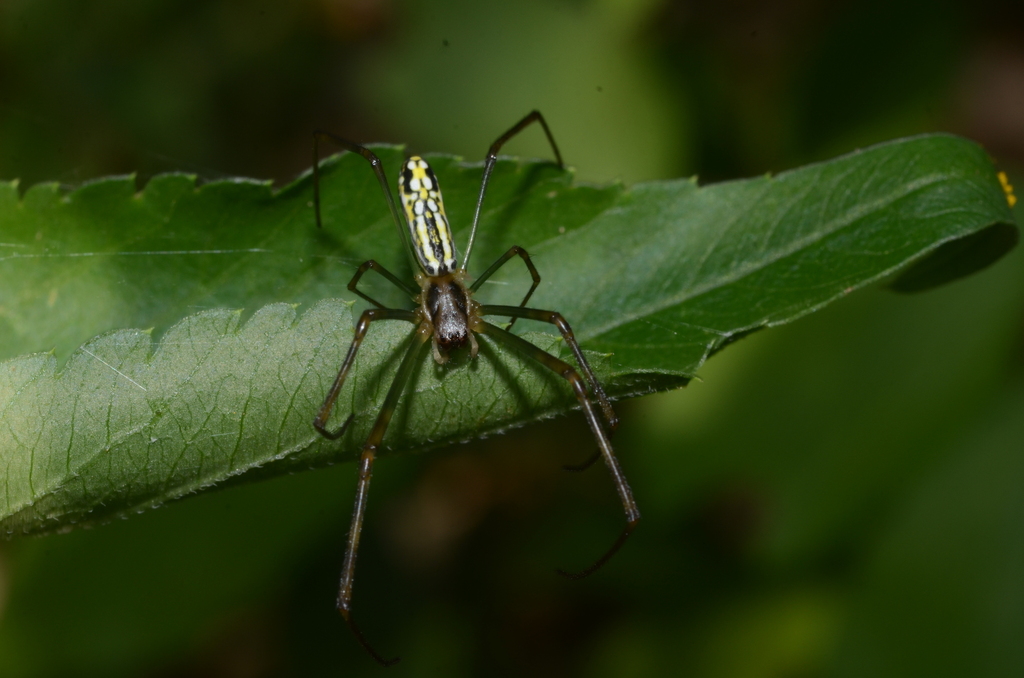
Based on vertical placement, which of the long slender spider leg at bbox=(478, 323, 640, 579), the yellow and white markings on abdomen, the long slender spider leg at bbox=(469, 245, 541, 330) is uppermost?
the yellow and white markings on abdomen

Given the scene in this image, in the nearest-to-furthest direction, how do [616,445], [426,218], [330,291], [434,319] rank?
1. [330,291]
2. [434,319]
3. [426,218]
4. [616,445]

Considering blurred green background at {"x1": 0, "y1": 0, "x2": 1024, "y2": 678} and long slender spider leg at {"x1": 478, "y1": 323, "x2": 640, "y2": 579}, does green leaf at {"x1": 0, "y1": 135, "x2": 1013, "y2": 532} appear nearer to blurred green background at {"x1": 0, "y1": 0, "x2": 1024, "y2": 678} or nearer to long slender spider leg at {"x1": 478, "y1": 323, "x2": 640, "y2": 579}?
long slender spider leg at {"x1": 478, "y1": 323, "x2": 640, "y2": 579}

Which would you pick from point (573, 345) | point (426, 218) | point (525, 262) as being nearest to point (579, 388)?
point (573, 345)

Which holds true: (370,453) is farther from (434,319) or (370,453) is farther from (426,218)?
(426,218)

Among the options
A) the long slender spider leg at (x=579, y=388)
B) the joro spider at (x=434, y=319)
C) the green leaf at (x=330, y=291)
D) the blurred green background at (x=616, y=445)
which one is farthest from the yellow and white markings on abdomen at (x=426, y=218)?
the blurred green background at (x=616, y=445)

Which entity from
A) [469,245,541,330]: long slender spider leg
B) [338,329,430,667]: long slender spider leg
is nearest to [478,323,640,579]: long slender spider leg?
[469,245,541,330]: long slender spider leg

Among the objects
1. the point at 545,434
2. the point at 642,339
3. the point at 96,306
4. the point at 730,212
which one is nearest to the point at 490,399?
the point at 642,339
